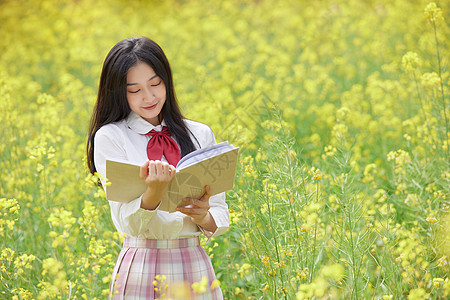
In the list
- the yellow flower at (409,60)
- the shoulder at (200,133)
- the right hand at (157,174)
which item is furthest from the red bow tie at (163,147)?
the yellow flower at (409,60)

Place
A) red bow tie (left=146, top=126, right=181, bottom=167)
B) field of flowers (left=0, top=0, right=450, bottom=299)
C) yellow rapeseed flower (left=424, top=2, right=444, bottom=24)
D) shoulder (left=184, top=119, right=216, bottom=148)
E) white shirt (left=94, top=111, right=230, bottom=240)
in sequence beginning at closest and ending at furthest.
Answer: white shirt (left=94, top=111, right=230, bottom=240), red bow tie (left=146, top=126, right=181, bottom=167), shoulder (left=184, top=119, right=216, bottom=148), field of flowers (left=0, top=0, right=450, bottom=299), yellow rapeseed flower (left=424, top=2, right=444, bottom=24)

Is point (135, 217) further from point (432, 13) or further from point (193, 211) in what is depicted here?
point (432, 13)

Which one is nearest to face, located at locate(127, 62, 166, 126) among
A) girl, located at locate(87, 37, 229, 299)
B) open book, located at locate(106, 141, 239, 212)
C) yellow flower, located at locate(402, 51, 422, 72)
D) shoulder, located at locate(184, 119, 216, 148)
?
girl, located at locate(87, 37, 229, 299)

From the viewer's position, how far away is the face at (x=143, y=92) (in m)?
1.66

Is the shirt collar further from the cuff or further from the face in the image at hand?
the cuff

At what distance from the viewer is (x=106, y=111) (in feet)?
5.61

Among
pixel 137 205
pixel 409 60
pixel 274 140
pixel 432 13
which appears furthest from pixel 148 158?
pixel 409 60

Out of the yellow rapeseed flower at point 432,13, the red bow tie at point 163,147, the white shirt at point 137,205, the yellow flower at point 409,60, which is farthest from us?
the yellow flower at point 409,60

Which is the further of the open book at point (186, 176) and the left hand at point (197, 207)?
the left hand at point (197, 207)

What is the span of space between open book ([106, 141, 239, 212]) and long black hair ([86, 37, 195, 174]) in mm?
262

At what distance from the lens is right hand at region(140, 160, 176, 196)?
53.6 inches

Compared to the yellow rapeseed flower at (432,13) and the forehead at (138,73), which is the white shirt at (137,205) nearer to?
the forehead at (138,73)

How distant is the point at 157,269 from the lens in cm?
156

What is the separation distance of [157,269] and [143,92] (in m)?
0.58
